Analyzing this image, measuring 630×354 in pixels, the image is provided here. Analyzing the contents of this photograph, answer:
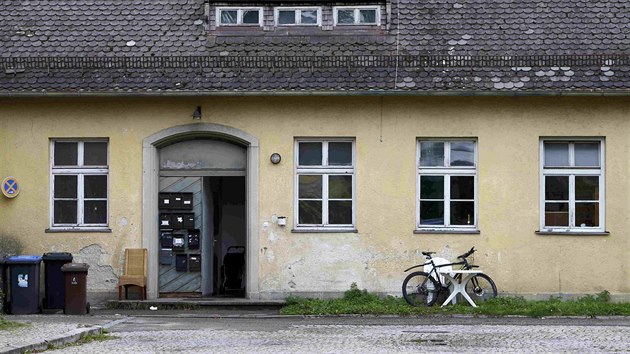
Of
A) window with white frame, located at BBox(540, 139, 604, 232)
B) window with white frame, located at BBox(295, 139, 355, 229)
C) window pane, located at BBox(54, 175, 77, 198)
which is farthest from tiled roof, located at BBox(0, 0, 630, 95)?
window pane, located at BBox(54, 175, 77, 198)

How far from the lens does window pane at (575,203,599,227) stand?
2306cm

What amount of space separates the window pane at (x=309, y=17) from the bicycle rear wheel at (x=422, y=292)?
16.6ft

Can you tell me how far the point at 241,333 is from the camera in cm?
1761

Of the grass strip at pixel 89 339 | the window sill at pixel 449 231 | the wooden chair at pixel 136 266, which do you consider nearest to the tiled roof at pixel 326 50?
the window sill at pixel 449 231

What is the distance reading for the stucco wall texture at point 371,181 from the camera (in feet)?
75.0

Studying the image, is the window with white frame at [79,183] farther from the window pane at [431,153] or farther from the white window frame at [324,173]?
the window pane at [431,153]

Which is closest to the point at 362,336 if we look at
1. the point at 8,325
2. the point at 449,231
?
the point at 8,325

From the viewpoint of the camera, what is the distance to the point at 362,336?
55.8 feet

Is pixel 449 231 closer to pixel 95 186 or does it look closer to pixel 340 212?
pixel 340 212

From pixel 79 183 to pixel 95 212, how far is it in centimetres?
60

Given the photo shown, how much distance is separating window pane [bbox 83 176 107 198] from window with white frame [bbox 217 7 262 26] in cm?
358

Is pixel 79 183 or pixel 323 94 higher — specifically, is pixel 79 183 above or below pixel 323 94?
below

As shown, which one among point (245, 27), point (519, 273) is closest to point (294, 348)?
point (519, 273)

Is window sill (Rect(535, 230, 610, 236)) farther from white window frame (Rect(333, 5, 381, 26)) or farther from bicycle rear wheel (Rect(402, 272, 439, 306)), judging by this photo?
white window frame (Rect(333, 5, 381, 26))
